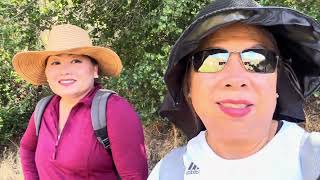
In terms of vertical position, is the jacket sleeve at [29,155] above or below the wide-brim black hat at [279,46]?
below

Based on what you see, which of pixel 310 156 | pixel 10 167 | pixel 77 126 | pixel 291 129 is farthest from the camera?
pixel 10 167

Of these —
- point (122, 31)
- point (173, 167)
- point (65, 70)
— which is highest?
point (122, 31)

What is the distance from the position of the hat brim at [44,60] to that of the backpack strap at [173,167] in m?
1.26

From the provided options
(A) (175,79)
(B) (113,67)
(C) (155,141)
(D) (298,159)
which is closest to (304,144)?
(D) (298,159)

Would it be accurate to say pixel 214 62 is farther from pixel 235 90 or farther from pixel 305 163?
pixel 305 163

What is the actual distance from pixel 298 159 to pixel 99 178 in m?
1.33

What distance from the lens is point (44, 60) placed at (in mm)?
3000

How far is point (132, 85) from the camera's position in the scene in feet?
22.0

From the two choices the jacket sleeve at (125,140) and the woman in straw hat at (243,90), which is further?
the jacket sleeve at (125,140)

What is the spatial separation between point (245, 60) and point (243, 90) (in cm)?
9

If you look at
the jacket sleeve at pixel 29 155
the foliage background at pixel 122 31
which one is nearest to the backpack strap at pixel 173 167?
the jacket sleeve at pixel 29 155

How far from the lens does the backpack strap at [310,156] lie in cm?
137

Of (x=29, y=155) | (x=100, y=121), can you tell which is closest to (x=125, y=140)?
(x=100, y=121)

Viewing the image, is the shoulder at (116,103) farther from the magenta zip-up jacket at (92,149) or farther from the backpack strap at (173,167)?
the backpack strap at (173,167)
